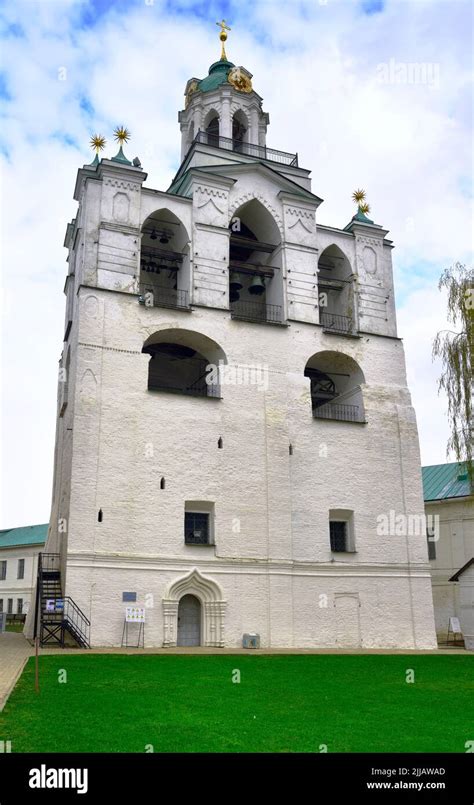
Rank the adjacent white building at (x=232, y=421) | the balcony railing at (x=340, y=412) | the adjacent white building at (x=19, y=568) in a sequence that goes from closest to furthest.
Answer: the adjacent white building at (x=232, y=421) < the balcony railing at (x=340, y=412) < the adjacent white building at (x=19, y=568)

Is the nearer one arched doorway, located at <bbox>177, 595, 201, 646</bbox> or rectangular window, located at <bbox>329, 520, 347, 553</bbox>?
arched doorway, located at <bbox>177, 595, 201, 646</bbox>

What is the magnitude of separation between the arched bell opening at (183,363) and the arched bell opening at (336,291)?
6.01m

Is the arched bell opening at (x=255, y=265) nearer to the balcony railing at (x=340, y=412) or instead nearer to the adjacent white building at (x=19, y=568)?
the balcony railing at (x=340, y=412)

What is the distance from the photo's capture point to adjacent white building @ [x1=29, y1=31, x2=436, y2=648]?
24.6 meters

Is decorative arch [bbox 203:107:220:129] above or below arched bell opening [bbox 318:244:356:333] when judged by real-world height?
above

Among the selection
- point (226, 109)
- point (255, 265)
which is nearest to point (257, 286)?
point (255, 265)

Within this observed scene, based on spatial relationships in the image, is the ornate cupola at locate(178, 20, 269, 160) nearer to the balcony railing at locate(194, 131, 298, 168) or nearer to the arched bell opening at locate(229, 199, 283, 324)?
the balcony railing at locate(194, 131, 298, 168)

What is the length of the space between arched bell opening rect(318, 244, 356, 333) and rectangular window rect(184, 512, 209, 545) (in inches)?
430

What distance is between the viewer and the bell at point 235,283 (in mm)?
31047

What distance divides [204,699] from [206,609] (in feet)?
44.3

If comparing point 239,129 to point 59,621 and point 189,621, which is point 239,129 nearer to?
point 189,621

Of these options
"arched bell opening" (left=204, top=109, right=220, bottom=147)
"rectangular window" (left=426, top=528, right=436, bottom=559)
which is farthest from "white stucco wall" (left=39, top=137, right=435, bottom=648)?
"rectangular window" (left=426, top=528, right=436, bottom=559)

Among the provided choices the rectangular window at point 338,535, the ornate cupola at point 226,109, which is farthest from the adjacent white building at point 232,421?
the ornate cupola at point 226,109

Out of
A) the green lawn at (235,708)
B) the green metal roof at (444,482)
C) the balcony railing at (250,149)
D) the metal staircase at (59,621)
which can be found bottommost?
the green lawn at (235,708)
